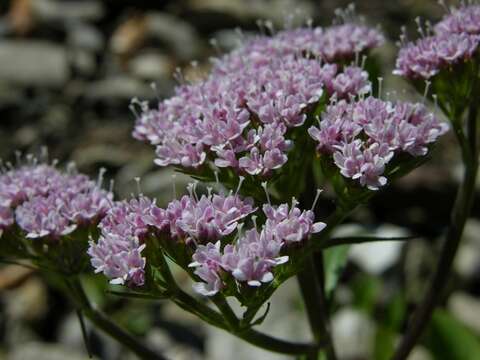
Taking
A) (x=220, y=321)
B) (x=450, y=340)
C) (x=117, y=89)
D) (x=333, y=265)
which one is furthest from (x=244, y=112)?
(x=117, y=89)

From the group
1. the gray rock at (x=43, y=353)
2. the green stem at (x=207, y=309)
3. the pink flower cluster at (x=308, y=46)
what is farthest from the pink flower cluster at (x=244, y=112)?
the gray rock at (x=43, y=353)

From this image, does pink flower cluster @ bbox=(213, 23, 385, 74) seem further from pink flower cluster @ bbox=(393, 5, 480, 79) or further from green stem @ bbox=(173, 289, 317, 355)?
green stem @ bbox=(173, 289, 317, 355)

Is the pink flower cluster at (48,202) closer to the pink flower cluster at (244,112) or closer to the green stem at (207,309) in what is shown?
the pink flower cluster at (244,112)

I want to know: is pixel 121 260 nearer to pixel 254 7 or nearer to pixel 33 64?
pixel 33 64

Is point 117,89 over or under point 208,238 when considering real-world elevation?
under

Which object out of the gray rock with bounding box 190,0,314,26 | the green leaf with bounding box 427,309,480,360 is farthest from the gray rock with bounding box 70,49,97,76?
the green leaf with bounding box 427,309,480,360

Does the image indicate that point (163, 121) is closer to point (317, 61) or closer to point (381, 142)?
point (317, 61)
